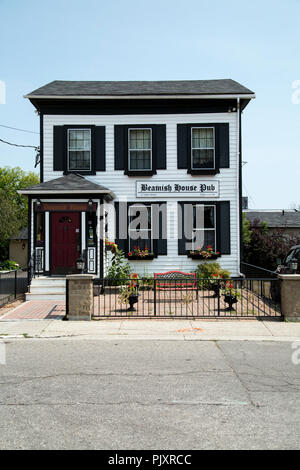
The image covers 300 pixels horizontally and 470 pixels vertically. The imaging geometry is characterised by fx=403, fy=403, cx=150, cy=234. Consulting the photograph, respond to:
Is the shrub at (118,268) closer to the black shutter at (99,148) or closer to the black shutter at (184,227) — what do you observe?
the black shutter at (184,227)

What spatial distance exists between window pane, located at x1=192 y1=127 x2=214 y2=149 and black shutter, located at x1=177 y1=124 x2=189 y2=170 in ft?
1.20

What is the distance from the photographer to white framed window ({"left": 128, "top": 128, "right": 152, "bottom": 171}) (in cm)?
1672

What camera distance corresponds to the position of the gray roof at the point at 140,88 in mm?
16297

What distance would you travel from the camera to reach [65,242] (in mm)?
15570

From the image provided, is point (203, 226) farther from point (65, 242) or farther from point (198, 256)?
point (65, 242)

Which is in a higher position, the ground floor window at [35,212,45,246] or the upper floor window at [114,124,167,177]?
the upper floor window at [114,124,167,177]

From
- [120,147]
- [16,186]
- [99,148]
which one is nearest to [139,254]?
[120,147]

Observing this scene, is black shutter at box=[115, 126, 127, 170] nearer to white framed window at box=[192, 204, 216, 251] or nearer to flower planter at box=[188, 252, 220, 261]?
white framed window at box=[192, 204, 216, 251]

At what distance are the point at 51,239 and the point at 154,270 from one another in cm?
428

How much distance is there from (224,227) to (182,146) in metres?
3.75

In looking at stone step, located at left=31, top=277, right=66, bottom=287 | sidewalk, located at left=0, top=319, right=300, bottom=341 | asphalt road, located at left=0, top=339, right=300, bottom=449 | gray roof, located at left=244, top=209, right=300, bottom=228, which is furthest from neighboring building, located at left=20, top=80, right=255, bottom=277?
gray roof, located at left=244, top=209, right=300, bottom=228

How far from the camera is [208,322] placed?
33.3 ft

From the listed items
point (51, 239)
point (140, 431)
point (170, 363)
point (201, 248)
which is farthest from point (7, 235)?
point (140, 431)

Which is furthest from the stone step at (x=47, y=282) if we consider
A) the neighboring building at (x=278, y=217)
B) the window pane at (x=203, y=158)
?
the neighboring building at (x=278, y=217)
